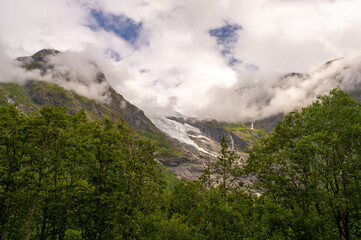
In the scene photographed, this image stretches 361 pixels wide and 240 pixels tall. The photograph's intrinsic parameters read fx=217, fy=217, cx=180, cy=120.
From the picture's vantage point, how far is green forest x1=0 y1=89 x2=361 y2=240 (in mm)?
20525

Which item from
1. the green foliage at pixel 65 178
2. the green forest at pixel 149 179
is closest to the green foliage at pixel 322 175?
the green forest at pixel 149 179

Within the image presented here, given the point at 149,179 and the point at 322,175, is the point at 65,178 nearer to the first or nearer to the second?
the point at 149,179

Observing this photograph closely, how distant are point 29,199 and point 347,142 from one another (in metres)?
32.3

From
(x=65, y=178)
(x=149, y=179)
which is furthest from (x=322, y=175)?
(x=65, y=178)

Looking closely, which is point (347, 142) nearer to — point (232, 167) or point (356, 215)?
point (356, 215)

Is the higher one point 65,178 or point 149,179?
point 149,179

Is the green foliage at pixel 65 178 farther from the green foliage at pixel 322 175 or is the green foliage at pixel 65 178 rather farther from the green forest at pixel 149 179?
the green foliage at pixel 322 175

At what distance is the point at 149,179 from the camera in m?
29.5

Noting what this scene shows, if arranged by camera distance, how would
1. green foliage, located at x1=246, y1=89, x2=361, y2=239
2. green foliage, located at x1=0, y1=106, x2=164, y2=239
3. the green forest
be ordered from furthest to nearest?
green foliage, located at x1=0, y1=106, x2=164, y2=239
the green forest
green foliage, located at x1=246, y1=89, x2=361, y2=239

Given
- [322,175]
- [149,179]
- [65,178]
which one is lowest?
[65,178]

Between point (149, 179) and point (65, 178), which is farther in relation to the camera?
point (149, 179)

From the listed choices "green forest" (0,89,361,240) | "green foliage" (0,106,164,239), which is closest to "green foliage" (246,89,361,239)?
"green forest" (0,89,361,240)

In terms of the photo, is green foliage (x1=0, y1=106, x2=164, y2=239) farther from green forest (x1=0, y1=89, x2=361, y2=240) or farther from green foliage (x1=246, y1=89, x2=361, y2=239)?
green foliage (x1=246, y1=89, x2=361, y2=239)

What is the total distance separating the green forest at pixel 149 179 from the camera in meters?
20.5
